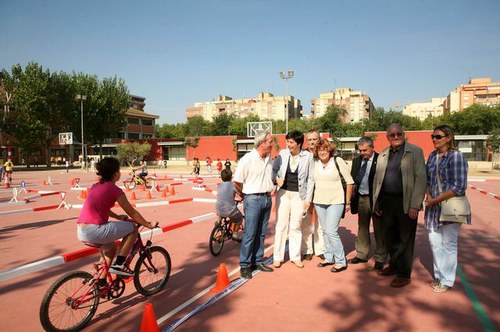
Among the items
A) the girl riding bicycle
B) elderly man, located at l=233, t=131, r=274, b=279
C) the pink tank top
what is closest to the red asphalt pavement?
elderly man, located at l=233, t=131, r=274, b=279

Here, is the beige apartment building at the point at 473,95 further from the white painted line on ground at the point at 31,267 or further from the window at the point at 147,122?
the white painted line on ground at the point at 31,267

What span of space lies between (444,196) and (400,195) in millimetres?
563

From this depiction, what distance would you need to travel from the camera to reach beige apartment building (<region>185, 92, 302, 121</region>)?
121250mm

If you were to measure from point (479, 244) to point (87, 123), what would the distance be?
50.7m

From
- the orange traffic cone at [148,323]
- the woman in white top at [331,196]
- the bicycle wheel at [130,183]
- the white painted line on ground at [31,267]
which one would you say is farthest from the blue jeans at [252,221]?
the bicycle wheel at [130,183]

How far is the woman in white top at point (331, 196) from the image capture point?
501cm

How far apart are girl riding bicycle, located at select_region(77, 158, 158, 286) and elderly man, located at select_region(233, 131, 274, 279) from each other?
1.62m

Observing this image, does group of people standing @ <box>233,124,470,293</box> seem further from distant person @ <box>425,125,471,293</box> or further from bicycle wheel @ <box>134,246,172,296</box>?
bicycle wheel @ <box>134,246,172,296</box>

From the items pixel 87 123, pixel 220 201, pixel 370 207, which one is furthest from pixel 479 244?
pixel 87 123

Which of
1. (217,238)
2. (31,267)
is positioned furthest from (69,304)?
(217,238)

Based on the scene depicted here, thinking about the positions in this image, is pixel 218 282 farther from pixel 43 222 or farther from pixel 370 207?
pixel 43 222

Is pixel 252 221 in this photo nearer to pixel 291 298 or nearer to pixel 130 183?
pixel 291 298

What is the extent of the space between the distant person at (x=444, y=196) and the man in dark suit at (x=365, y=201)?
32.3 inches

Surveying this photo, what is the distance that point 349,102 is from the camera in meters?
113
